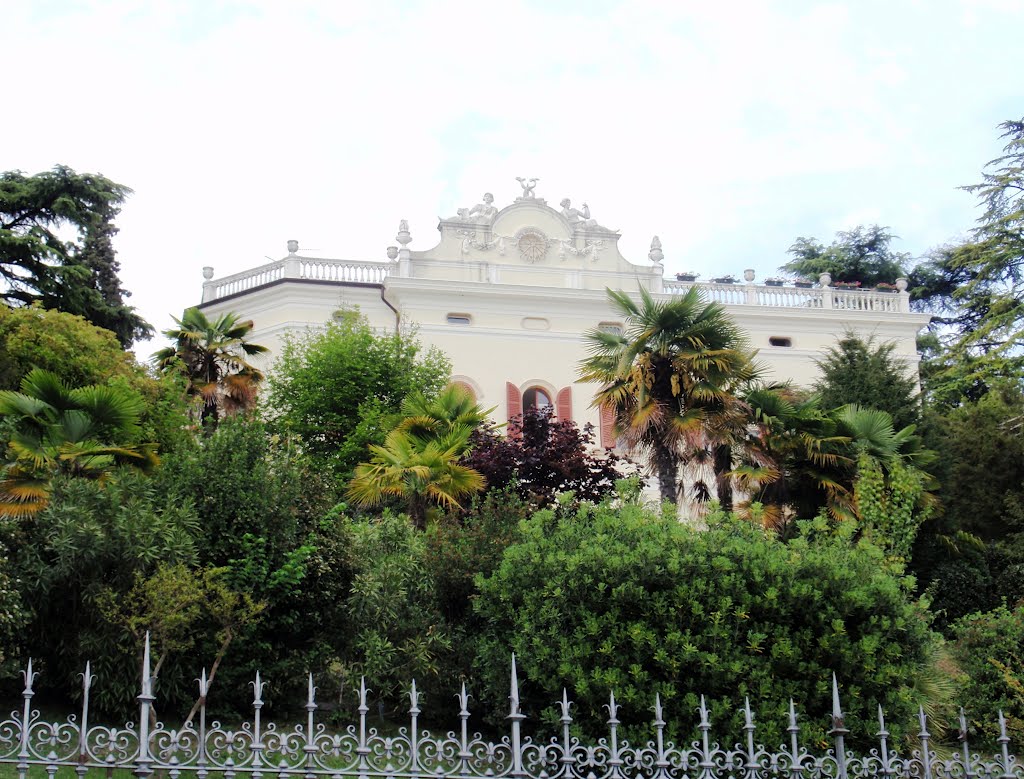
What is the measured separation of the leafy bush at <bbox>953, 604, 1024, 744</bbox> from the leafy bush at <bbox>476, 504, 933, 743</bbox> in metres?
2.37

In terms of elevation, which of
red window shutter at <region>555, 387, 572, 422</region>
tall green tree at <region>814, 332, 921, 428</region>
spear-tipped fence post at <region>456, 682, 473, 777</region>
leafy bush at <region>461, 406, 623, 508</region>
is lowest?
spear-tipped fence post at <region>456, 682, 473, 777</region>

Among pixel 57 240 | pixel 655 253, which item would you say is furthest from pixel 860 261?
pixel 57 240

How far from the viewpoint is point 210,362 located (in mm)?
24281

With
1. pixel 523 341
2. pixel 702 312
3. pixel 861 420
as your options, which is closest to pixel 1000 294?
pixel 861 420

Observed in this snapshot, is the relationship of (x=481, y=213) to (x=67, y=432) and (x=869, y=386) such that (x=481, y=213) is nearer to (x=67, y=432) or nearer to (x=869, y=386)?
Answer: (x=869, y=386)

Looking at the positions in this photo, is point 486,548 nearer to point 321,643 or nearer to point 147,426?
point 321,643

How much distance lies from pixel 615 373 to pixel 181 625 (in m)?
9.41

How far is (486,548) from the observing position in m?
12.5

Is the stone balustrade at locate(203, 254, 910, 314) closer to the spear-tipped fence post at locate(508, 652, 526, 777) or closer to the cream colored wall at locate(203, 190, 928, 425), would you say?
the cream colored wall at locate(203, 190, 928, 425)

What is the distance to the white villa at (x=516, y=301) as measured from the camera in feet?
97.1

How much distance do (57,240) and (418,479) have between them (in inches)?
504

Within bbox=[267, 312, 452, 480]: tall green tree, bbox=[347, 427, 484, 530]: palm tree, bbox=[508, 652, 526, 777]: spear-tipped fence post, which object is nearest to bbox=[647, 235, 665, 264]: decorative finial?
bbox=[267, 312, 452, 480]: tall green tree

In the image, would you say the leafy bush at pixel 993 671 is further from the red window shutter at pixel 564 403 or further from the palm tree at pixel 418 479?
the red window shutter at pixel 564 403

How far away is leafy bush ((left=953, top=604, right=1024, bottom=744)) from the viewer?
12859 mm
